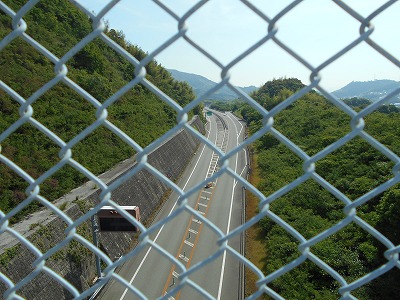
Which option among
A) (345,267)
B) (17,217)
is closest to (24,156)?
(17,217)

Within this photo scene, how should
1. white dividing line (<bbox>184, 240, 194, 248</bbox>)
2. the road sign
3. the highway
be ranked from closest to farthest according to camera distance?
the road sign → the highway → white dividing line (<bbox>184, 240, 194, 248</bbox>)

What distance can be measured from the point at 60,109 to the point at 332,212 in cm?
1074

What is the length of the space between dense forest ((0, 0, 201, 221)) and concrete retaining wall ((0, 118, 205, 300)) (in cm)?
109

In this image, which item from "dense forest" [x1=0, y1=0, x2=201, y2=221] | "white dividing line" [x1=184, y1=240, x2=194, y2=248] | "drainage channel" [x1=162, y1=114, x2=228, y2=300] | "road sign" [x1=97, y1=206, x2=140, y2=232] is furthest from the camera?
"white dividing line" [x1=184, y1=240, x2=194, y2=248]

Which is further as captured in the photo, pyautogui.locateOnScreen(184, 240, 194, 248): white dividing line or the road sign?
pyautogui.locateOnScreen(184, 240, 194, 248): white dividing line

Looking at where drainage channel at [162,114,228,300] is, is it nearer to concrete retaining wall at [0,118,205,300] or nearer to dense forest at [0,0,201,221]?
concrete retaining wall at [0,118,205,300]

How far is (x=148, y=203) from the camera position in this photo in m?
12.9

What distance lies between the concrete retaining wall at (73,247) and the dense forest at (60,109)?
1.09 meters

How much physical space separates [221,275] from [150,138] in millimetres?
9298

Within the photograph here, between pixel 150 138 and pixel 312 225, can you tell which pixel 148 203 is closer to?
pixel 150 138

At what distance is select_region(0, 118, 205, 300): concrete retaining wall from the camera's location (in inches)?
255

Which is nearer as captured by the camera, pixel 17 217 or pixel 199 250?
pixel 17 217

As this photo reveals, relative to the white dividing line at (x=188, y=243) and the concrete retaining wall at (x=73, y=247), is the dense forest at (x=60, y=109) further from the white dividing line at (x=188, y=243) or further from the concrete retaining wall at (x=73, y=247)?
the white dividing line at (x=188, y=243)

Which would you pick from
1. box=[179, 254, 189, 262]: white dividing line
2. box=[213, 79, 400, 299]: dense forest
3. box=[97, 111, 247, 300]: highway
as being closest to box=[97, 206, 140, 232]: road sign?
box=[97, 111, 247, 300]: highway
